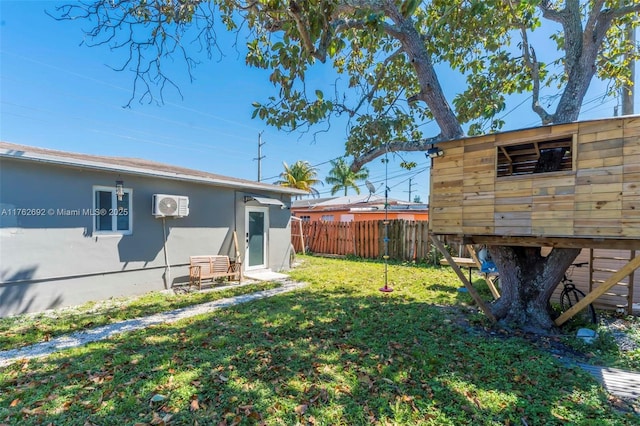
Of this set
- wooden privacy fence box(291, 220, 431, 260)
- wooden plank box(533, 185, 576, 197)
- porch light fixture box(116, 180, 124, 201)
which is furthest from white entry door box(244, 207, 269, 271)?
wooden plank box(533, 185, 576, 197)

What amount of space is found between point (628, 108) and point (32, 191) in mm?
12914

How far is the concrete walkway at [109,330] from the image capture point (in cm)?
399

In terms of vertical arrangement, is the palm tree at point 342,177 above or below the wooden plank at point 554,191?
above

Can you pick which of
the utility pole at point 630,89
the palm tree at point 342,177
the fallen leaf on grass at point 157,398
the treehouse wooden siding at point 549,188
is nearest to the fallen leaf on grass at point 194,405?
the fallen leaf on grass at point 157,398

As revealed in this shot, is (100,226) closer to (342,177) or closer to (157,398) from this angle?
(157,398)

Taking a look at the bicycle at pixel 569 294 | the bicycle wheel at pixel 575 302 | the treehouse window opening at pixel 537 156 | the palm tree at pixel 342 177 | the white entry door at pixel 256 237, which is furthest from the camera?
the palm tree at pixel 342 177

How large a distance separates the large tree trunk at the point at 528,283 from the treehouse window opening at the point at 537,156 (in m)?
1.47

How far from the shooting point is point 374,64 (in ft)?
26.8

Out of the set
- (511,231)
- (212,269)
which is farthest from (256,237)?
(511,231)

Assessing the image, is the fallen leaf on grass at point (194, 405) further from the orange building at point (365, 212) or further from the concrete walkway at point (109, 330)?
the orange building at point (365, 212)

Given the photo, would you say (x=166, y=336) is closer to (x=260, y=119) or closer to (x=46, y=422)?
(x=46, y=422)

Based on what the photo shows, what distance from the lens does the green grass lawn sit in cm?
272

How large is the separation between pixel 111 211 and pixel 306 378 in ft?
19.8

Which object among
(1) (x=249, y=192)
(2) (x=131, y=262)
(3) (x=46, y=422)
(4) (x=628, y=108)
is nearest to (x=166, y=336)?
(3) (x=46, y=422)
